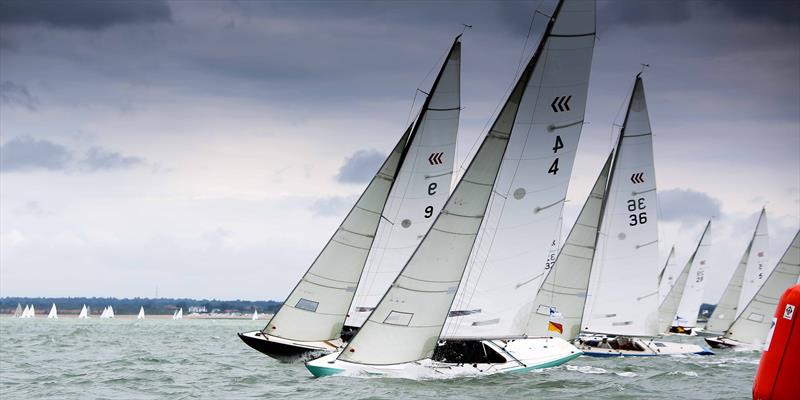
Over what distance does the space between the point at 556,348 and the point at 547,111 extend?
24.5 feet

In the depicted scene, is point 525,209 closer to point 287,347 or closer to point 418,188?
point 418,188

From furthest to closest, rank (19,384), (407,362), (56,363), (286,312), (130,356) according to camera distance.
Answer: (130,356)
(56,363)
(286,312)
(19,384)
(407,362)

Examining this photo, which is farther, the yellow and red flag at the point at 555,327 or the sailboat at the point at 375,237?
the sailboat at the point at 375,237

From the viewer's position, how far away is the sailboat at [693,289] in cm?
7975

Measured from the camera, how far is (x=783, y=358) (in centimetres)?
844

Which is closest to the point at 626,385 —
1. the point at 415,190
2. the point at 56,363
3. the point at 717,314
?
the point at 415,190

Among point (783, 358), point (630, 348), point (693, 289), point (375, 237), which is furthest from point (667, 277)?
point (783, 358)

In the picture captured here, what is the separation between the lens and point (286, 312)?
32344 mm

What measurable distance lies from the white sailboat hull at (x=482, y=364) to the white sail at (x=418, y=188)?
247 inches

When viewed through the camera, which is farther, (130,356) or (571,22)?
(130,356)

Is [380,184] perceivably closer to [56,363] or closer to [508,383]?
[508,383]

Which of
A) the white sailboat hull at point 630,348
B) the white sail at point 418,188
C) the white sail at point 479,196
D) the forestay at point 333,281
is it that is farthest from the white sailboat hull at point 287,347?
the white sailboat hull at point 630,348

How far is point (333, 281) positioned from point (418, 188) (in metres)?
4.35

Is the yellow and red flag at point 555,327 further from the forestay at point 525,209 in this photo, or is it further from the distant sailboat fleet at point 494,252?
the forestay at point 525,209
